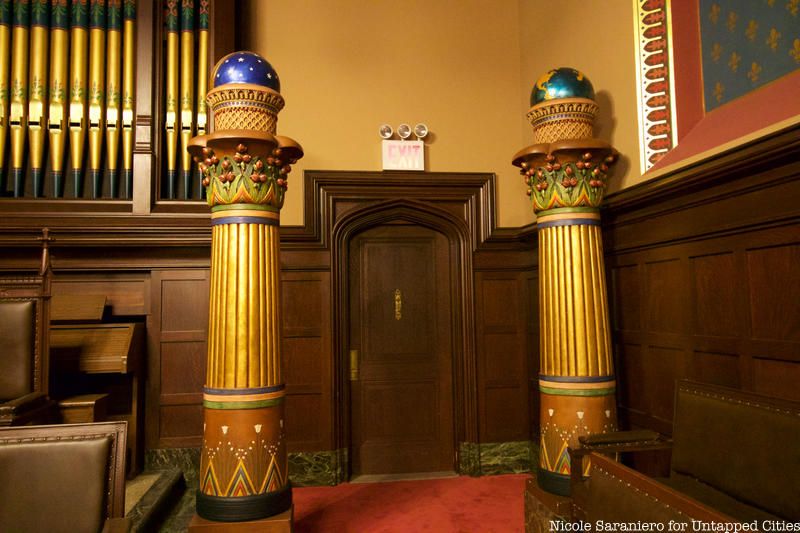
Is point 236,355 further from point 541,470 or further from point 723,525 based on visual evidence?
point 723,525

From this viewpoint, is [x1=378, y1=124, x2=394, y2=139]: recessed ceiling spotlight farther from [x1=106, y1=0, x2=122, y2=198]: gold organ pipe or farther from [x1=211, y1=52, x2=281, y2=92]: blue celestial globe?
[x1=106, y1=0, x2=122, y2=198]: gold organ pipe

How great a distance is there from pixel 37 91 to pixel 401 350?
3.43 meters

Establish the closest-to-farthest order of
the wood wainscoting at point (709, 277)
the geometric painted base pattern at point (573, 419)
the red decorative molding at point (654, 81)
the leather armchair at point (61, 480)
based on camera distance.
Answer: the leather armchair at point (61, 480) < the wood wainscoting at point (709, 277) < the geometric painted base pattern at point (573, 419) < the red decorative molding at point (654, 81)

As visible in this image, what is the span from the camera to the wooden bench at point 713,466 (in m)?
1.66

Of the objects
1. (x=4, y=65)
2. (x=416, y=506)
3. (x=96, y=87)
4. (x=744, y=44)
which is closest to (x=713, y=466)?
(x=744, y=44)

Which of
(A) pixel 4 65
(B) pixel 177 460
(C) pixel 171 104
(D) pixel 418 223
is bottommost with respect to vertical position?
(B) pixel 177 460

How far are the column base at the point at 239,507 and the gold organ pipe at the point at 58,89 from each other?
2.67m

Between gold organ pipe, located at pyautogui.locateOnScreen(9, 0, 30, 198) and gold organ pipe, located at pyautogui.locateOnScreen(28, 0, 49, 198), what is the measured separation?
0.15 ft

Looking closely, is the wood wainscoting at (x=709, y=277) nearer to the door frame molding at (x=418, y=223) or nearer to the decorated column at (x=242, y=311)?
the door frame molding at (x=418, y=223)

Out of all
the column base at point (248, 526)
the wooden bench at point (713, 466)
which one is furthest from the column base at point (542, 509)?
the column base at point (248, 526)

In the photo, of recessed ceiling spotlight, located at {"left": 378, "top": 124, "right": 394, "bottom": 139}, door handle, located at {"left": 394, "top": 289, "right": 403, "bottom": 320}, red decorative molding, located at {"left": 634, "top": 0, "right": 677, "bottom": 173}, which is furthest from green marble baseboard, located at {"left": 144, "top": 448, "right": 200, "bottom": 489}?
red decorative molding, located at {"left": 634, "top": 0, "right": 677, "bottom": 173}

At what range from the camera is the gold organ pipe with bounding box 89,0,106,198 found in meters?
4.21

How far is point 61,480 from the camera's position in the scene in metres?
1.88

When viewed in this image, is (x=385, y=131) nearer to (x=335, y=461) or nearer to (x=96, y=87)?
(x=96, y=87)
